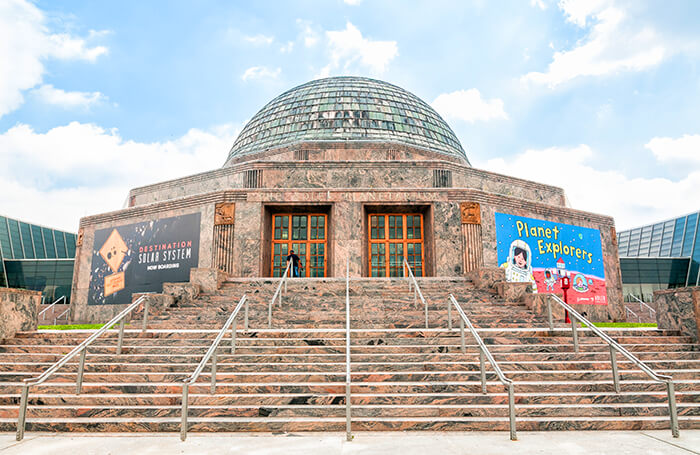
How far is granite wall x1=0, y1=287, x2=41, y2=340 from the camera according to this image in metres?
5.88

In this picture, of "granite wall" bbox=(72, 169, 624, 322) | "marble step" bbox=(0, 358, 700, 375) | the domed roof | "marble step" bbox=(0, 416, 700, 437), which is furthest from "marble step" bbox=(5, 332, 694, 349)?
the domed roof

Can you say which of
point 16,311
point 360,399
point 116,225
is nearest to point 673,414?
point 360,399

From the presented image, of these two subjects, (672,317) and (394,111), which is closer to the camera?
(672,317)

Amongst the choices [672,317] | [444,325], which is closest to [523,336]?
[444,325]

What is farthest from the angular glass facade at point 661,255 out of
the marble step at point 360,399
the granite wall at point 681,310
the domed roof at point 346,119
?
the marble step at point 360,399

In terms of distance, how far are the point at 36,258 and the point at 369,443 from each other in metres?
32.3

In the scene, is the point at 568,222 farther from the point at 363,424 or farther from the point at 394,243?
the point at 363,424

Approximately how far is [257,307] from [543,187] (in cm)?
966

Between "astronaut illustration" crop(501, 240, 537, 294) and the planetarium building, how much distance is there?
24mm

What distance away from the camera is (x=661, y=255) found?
3180cm

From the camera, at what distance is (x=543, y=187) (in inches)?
531

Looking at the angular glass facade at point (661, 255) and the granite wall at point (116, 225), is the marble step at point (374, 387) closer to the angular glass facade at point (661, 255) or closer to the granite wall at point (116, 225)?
the granite wall at point (116, 225)

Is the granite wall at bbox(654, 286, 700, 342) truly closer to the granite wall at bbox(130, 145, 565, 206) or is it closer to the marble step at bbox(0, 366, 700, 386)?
the marble step at bbox(0, 366, 700, 386)

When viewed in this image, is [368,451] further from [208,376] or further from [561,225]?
[561,225]
